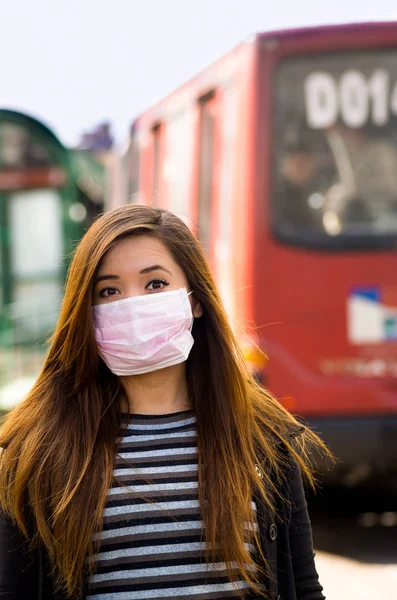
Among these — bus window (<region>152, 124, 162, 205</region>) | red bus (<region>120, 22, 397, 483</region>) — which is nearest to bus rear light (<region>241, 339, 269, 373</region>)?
red bus (<region>120, 22, 397, 483</region>)

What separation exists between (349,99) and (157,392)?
14.6 ft

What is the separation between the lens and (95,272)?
→ 7.23 ft

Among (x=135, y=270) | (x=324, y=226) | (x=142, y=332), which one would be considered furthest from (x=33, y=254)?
(x=135, y=270)

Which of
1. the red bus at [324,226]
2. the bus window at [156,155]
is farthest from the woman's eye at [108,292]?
the bus window at [156,155]

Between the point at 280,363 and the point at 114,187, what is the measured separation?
249 inches

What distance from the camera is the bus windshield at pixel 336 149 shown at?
250 inches

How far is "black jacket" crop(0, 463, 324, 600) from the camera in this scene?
2014mm

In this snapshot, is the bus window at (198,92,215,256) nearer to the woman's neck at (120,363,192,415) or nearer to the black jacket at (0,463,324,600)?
the woman's neck at (120,363,192,415)

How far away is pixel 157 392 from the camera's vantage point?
2.24 meters

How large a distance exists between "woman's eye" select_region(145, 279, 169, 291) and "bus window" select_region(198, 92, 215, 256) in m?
4.74

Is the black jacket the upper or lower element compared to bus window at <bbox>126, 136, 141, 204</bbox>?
lower

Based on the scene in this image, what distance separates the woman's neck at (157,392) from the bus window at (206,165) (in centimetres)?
473

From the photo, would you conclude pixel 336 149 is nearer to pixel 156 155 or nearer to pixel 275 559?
pixel 156 155

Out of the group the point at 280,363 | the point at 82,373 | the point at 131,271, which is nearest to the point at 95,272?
the point at 131,271
